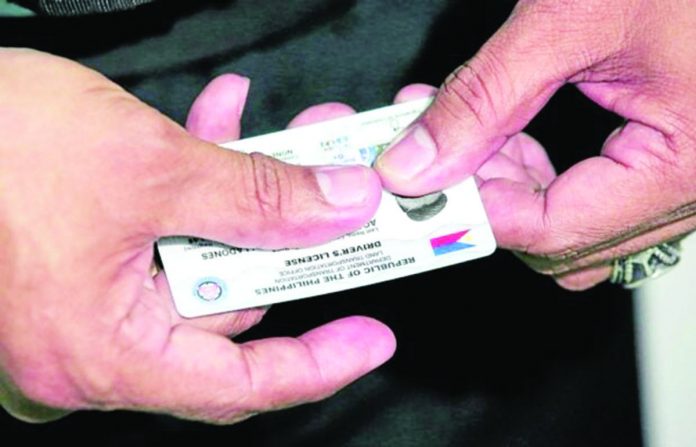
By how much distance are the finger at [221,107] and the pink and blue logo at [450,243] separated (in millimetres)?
257

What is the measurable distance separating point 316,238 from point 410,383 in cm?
41

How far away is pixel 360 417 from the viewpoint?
1092mm

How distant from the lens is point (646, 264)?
41.5 inches

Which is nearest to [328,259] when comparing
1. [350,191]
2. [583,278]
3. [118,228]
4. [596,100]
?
[350,191]

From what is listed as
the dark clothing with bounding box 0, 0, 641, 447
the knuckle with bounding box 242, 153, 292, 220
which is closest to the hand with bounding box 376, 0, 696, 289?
the knuckle with bounding box 242, 153, 292, 220

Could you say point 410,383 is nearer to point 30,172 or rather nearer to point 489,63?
point 489,63

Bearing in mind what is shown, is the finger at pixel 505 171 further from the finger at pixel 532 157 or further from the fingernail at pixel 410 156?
the fingernail at pixel 410 156

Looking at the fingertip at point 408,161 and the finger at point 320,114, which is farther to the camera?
the finger at point 320,114

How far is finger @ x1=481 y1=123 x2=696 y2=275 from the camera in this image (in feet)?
2.64

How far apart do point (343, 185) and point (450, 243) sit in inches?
4.3

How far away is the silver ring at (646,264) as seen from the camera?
1.04m

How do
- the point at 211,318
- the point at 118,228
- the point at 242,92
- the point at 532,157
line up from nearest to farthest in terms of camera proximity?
the point at 118,228
the point at 211,318
the point at 242,92
the point at 532,157

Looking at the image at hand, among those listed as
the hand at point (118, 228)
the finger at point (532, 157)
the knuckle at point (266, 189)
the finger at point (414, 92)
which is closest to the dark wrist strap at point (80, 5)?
the hand at point (118, 228)

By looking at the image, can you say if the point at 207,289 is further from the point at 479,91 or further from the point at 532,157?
the point at 532,157
